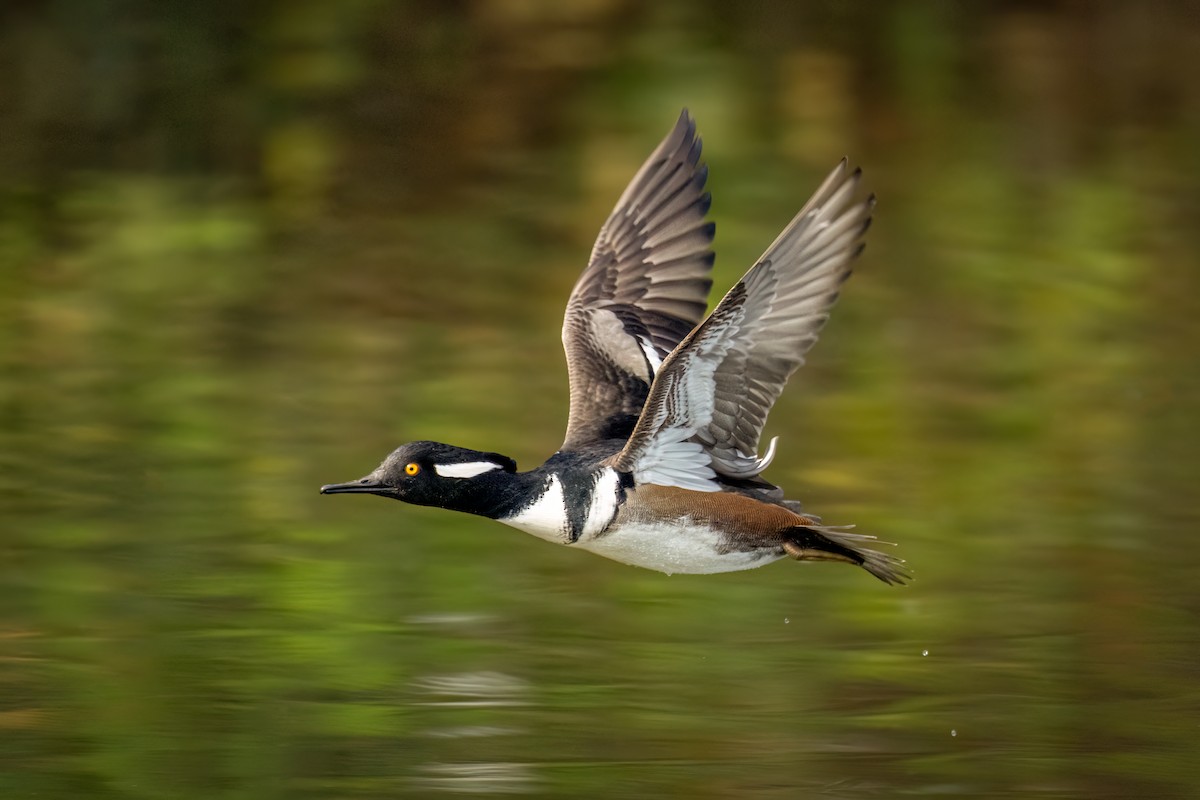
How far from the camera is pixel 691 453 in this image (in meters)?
6.71

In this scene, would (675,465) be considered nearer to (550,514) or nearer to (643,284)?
(550,514)

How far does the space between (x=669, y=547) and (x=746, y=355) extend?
756 millimetres

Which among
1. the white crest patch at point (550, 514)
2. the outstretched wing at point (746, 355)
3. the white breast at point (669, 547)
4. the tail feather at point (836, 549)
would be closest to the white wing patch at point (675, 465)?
the outstretched wing at point (746, 355)

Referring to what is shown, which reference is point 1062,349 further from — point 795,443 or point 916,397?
point 795,443

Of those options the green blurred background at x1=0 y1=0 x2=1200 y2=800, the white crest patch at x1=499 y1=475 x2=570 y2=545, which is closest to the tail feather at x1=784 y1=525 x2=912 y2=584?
the green blurred background at x1=0 y1=0 x2=1200 y2=800

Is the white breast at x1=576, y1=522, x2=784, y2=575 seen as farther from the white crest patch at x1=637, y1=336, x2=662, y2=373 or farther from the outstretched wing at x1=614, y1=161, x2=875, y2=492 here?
the white crest patch at x1=637, y1=336, x2=662, y2=373

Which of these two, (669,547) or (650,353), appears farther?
(650,353)

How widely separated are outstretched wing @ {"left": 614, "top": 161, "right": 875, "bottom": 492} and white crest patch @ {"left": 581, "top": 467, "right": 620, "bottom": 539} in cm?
6

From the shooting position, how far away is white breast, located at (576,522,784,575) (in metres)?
6.81

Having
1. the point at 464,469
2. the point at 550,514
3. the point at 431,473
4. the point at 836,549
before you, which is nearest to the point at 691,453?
the point at 550,514

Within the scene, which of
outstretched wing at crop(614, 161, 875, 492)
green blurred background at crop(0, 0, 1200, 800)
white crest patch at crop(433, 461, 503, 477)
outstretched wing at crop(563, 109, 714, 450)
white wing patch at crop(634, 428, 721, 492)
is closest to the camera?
outstretched wing at crop(614, 161, 875, 492)

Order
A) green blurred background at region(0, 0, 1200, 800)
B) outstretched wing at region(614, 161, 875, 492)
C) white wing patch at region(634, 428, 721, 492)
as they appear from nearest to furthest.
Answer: outstretched wing at region(614, 161, 875, 492) → white wing patch at region(634, 428, 721, 492) → green blurred background at region(0, 0, 1200, 800)

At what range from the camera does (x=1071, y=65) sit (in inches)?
608

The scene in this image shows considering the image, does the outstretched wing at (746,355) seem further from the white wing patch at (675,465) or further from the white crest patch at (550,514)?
the white crest patch at (550,514)
